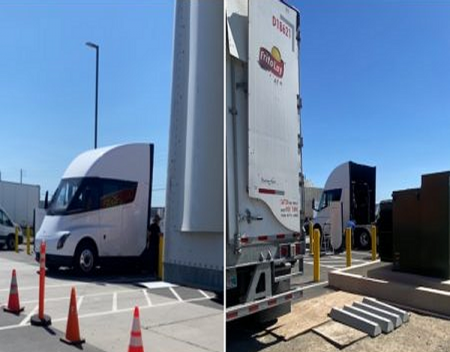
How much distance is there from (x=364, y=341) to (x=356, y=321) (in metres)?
0.39

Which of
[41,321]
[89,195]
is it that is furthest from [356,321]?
[89,195]

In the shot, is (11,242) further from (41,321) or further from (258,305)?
(258,305)

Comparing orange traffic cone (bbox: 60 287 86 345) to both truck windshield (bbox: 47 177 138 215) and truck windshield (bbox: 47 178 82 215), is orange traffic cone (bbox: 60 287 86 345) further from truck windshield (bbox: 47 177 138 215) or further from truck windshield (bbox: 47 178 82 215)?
truck windshield (bbox: 47 178 82 215)

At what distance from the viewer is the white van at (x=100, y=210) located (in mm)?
12414

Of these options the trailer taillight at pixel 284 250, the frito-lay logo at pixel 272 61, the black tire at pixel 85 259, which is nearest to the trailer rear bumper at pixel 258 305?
the trailer taillight at pixel 284 250

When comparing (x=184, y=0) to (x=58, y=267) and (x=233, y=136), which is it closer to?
(x=233, y=136)

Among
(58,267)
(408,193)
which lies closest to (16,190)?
(58,267)

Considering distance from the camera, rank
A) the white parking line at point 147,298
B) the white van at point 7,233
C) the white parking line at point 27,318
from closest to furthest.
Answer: the white parking line at point 27,318
the white parking line at point 147,298
the white van at point 7,233

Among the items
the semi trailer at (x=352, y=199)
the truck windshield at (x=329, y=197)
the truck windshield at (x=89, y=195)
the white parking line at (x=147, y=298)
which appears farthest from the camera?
the truck windshield at (x=329, y=197)

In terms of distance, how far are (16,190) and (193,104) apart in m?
A: 28.4

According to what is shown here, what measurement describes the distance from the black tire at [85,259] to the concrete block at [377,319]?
7.49 metres

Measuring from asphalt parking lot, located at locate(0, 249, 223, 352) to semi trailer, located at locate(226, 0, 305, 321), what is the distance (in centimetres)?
52

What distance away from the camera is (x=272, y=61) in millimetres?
5160

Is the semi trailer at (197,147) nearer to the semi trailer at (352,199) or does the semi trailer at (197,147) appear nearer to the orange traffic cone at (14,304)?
the orange traffic cone at (14,304)
